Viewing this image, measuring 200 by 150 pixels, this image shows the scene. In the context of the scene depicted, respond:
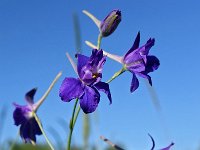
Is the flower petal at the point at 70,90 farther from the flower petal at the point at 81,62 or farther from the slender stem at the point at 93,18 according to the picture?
the slender stem at the point at 93,18

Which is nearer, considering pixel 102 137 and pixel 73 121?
pixel 73 121

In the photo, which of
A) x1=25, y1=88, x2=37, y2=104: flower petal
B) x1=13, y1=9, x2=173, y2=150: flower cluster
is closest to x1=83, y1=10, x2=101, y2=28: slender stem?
x1=13, y1=9, x2=173, y2=150: flower cluster

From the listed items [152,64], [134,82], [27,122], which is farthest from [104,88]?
[27,122]

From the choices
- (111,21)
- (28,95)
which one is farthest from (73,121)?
(28,95)

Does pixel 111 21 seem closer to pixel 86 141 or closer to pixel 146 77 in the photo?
pixel 146 77

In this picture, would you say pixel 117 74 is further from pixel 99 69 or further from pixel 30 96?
pixel 30 96

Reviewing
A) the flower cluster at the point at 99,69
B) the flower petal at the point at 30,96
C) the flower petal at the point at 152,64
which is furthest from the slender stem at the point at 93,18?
the flower petal at the point at 30,96

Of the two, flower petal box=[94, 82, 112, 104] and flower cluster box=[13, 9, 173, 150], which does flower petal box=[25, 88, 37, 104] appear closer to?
flower cluster box=[13, 9, 173, 150]
